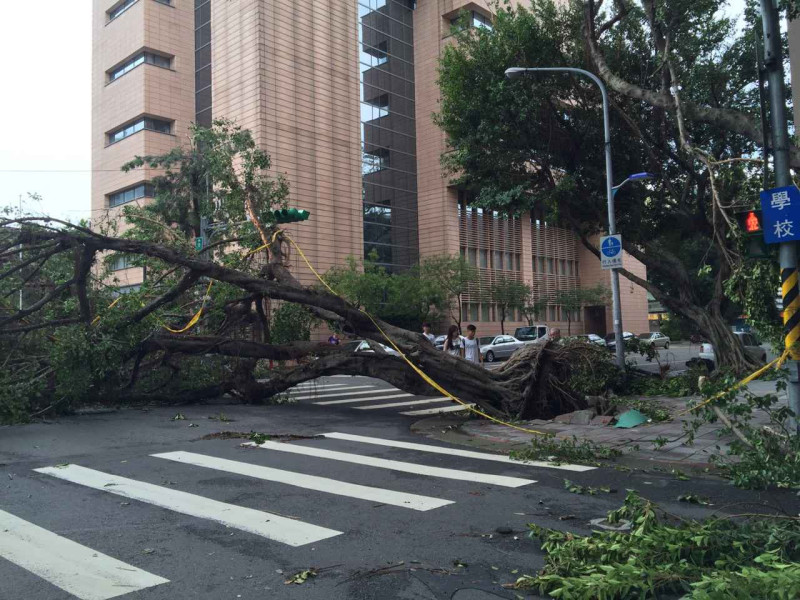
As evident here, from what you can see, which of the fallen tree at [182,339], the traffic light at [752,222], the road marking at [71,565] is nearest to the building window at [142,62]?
the fallen tree at [182,339]

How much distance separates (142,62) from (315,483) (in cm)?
3916

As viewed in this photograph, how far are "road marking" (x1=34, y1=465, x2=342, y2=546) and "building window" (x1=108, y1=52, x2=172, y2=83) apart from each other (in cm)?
3768

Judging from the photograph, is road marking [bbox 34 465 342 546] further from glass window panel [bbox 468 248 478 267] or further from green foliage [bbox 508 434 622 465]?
glass window panel [bbox 468 248 478 267]

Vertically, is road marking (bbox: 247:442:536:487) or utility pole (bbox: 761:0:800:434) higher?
utility pole (bbox: 761:0:800:434)

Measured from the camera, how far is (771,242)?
318 inches

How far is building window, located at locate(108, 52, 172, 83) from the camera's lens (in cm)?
3922

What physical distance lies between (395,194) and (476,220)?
6.61 m

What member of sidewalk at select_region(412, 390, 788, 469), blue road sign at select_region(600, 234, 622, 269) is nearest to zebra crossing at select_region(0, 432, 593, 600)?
sidewalk at select_region(412, 390, 788, 469)

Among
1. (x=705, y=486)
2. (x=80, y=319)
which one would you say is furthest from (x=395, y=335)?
(x=705, y=486)

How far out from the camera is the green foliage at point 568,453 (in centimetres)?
816

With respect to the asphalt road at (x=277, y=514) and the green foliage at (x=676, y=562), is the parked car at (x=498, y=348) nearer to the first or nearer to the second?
the asphalt road at (x=277, y=514)

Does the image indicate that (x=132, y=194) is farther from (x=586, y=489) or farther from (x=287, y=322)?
(x=586, y=489)

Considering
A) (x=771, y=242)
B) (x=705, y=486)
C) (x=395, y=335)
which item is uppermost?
(x=771, y=242)

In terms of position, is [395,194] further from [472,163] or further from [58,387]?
[58,387]
